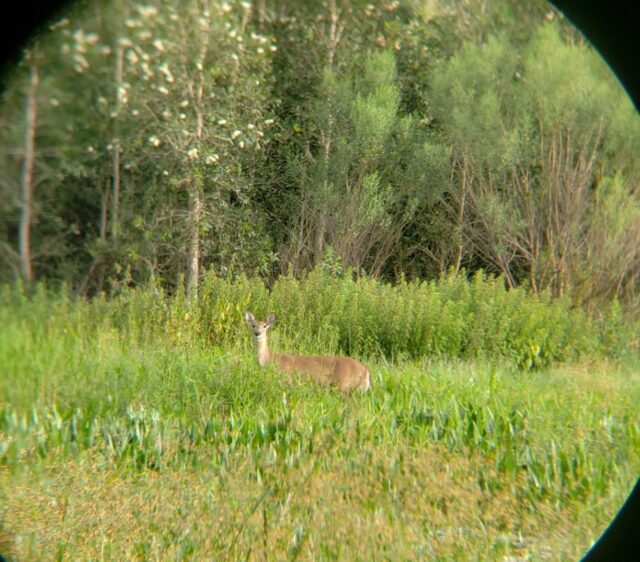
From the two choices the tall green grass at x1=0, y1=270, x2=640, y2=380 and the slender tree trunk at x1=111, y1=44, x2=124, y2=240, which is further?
the tall green grass at x1=0, y1=270, x2=640, y2=380

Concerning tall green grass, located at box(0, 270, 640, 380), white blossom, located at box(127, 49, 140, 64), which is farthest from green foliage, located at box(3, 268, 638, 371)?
white blossom, located at box(127, 49, 140, 64)

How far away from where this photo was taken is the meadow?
348 cm

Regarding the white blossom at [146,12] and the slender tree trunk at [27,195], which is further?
the white blossom at [146,12]

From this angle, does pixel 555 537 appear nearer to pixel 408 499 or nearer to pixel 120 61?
pixel 408 499

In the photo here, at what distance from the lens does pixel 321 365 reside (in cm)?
394

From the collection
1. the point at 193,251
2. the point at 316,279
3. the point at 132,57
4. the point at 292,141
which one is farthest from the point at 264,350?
the point at 132,57

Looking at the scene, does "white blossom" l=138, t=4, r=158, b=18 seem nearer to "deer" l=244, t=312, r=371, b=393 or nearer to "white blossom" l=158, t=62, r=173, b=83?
"white blossom" l=158, t=62, r=173, b=83

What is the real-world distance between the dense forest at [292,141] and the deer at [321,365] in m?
0.28

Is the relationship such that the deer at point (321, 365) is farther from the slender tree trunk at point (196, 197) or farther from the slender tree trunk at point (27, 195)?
the slender tree trunk at point (27, 195)

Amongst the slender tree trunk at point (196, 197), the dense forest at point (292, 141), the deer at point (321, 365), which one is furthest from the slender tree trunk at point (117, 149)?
the deer at point (321, 365)

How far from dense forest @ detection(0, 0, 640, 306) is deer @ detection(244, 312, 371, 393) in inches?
11.0

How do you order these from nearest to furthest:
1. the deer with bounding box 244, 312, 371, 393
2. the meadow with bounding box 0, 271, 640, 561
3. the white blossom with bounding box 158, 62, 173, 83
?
the meadow with bounding box 0, 271, 640, 561
the white blossom with bounding box 158, 62, 173, 83
the deer with bounding box 244, 312, 371, 393

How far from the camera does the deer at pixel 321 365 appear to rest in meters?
3.82

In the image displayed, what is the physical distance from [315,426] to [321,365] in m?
0.31
